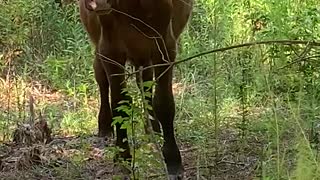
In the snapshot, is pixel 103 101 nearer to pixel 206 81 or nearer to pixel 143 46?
pixel 206 81

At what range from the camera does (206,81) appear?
304 inches

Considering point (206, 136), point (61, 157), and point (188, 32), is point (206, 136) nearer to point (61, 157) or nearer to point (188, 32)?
point (61, 157)

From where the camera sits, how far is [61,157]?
558cm

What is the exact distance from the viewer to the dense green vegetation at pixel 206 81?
459cm

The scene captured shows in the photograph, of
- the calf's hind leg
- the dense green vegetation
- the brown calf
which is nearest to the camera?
the dense green vegetation

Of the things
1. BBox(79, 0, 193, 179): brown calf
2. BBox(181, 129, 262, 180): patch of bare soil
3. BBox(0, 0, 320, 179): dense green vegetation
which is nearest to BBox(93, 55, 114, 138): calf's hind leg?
BBox(0, 0, 320, 179): dense green vegetation

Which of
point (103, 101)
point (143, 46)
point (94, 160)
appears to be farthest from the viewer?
point (103, 101)

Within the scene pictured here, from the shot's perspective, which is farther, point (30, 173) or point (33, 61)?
point (33, 61)

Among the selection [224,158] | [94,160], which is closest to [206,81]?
[94,160]

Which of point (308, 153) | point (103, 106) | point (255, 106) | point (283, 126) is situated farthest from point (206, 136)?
point (308, 153)

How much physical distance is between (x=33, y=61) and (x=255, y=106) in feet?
11.7

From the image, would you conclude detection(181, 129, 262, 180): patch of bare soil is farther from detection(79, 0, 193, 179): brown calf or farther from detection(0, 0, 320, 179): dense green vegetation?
detection(79, 0, 193, 179): brown calf

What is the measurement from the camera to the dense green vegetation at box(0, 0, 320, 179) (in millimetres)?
4594

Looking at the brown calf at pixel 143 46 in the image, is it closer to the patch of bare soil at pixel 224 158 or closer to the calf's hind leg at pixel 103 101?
the patch of bare soil at pixel 224 158
